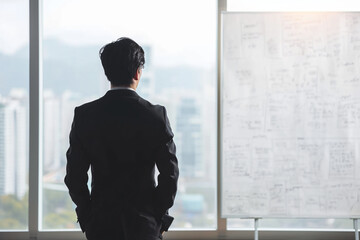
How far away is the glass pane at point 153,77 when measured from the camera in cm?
309

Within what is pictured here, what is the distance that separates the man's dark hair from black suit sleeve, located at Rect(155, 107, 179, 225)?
21 cm

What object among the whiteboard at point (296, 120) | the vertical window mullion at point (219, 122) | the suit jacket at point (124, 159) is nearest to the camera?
the suit jacket at point (124, 159)

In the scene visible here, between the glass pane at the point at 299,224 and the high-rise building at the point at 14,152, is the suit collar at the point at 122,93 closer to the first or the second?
the high-rise building at the point at 14,152

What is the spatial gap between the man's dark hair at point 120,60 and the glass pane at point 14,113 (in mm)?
1437

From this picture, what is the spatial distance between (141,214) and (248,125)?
1.22 meters

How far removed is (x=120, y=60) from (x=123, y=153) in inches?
14.7

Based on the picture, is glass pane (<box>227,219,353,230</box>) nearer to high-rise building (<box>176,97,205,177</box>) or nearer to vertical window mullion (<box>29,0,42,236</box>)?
high-rise building (<box>176,97,205,177</box>)

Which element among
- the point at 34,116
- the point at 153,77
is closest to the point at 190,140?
the point at 153,77

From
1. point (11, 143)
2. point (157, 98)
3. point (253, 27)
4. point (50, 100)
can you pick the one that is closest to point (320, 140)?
point (253, 27)

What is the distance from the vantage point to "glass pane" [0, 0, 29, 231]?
10.1 ft

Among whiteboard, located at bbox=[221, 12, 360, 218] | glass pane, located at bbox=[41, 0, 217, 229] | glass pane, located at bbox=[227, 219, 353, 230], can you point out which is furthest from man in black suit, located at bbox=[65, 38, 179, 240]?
glass pane, located at bbox=[227, 219, 353, 230]

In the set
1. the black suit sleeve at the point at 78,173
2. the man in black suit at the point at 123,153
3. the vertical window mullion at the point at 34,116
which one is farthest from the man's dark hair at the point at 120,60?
the vertical window mullion at the point at 34,116

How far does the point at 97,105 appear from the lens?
73.4 inches

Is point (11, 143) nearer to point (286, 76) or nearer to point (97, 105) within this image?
point (97, 105)
